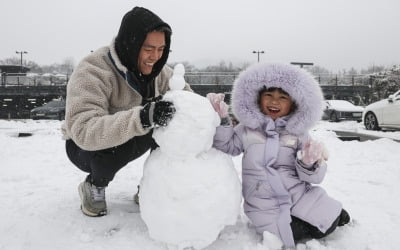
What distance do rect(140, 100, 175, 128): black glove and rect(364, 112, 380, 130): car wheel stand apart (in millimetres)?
9466

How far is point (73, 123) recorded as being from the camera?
77.3 inches

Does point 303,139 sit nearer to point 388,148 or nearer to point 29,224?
point 29,224

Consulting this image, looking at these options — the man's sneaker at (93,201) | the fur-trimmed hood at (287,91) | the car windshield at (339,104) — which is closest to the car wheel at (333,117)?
the car windshield at (339,104)

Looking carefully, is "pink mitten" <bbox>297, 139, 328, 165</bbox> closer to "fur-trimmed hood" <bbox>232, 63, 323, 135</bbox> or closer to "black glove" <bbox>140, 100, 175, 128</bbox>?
"fur-trimmed hood" <bbox>232, 63, 323, 135</bbox>

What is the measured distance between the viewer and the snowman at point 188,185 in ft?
5.71

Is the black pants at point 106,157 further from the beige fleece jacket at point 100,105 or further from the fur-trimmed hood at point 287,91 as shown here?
the fur-trimmed hood at point 287,91

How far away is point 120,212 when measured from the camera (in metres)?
2.40

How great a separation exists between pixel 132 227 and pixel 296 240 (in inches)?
39.8

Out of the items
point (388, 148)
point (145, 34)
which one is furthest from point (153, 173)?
point (388, 148)

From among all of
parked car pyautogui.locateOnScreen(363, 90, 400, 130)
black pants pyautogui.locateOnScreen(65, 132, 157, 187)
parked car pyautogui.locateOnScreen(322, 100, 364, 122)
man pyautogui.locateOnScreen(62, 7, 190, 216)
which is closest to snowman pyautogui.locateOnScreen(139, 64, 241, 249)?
man pyautogui.locateOnScreen(62, 7, 190, 216)

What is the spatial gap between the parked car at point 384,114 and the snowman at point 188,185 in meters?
8.57

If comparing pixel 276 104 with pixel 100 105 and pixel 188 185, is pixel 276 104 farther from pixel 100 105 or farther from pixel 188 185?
pixel 100 105

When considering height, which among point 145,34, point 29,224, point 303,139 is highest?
point 145,34

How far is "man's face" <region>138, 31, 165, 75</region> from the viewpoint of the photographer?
2.29m
